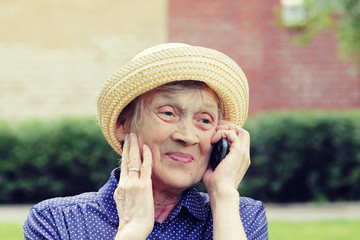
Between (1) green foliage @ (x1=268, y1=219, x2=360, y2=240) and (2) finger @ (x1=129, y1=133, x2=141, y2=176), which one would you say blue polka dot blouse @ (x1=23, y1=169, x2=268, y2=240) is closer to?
(2) finger @ (x1=129, y1=133, x2=141, y2=176)

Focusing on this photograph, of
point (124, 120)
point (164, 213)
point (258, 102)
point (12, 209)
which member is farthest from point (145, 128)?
point (258, 102)

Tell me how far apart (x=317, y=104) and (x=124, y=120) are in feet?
37.7

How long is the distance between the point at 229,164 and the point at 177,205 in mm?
286

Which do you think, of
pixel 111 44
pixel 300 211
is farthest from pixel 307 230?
pixel 111 44

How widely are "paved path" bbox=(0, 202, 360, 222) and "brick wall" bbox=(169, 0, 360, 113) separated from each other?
3714mm

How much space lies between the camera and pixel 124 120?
9.04 feet

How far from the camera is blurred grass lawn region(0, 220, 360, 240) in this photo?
715cm

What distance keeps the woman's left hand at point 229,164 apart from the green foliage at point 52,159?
7.63 metres

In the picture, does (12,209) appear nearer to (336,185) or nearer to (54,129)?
(54,129)

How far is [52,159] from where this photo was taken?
34.1ft

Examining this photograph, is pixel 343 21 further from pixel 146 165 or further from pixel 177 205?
pixel 146 165

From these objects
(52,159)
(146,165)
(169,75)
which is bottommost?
(146,165)

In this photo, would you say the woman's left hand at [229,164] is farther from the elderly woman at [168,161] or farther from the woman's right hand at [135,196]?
the woman's right hand at [135,196]

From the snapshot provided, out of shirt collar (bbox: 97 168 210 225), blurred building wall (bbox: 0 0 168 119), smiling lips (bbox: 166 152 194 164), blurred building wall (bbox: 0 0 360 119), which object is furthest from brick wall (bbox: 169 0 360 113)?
smiling lips (bbox: 166 152 194 164)
